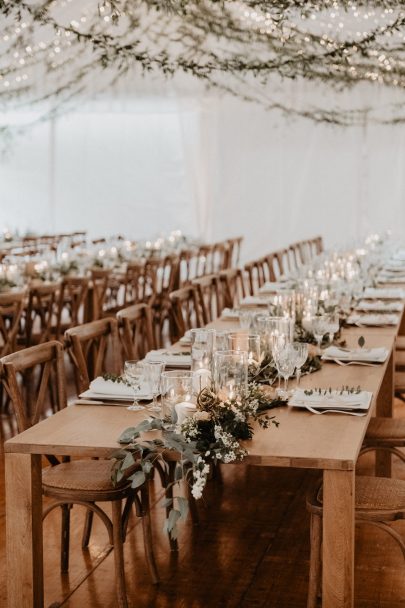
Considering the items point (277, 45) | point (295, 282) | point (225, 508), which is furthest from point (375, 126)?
point (225, 508)

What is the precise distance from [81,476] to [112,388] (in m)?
0.33

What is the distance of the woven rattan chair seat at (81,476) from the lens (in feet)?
10.6

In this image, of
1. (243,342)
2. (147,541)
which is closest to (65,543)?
(147,541)

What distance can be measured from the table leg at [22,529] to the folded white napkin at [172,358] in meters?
1.15

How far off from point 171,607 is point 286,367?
93 centimetres

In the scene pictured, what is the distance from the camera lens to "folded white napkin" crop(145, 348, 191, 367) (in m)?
3.99

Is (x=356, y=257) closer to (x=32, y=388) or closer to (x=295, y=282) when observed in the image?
(x=295, y=282)

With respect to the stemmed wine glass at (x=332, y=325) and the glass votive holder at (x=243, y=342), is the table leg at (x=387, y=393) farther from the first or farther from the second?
the glass votive holder at (x=243, y=342)

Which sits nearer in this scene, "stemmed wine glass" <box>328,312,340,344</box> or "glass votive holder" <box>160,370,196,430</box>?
"glass votive holder" <box>160,370,196,430</box>

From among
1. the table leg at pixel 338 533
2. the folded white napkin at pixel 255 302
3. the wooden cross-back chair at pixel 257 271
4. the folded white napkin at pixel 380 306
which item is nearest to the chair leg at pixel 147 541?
the table leg at pixel 338 533

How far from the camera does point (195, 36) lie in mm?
8117

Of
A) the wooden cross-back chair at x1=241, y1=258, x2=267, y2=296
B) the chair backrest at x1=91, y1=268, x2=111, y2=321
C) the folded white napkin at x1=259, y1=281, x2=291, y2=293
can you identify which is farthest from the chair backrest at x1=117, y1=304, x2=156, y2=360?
the wooden cross-back chair at x1=241, y1=258, x2=267, y2=296

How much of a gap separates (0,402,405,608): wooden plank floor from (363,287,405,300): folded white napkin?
7.09 ft

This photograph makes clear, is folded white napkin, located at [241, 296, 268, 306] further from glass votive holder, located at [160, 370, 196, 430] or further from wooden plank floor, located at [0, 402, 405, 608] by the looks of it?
glass votive holder, located at [160, 370, 196, 430]
